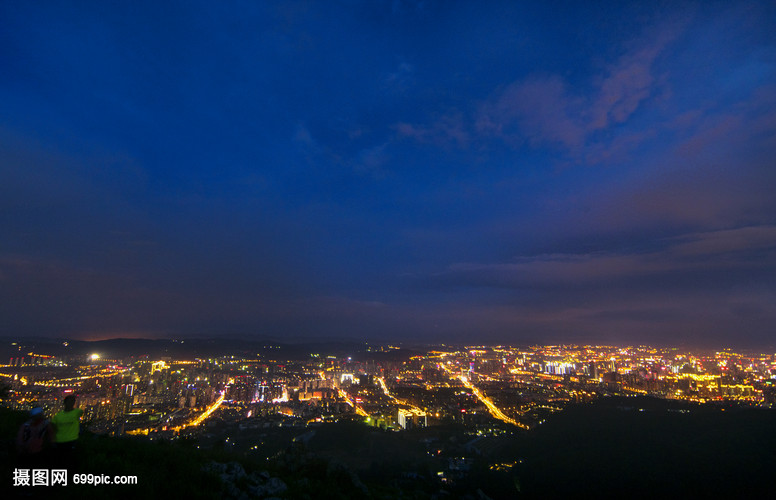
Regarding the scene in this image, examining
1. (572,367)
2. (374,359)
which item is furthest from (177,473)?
(374,359)

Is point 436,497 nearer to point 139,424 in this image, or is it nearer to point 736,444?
point 139,424

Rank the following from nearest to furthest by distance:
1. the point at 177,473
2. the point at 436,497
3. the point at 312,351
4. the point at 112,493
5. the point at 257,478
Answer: the point at 112,493 < the point at 177,473 < the point at 257,478 < the point at 436,497 < the point at 312,351

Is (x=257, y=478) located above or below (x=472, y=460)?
above

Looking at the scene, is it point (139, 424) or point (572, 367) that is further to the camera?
point (572, 367)

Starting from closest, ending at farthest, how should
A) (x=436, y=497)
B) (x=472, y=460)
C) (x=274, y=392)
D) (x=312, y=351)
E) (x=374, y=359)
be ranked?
1. (x=436, y=497)
2. (x=472, y=460)
3. (x=274, y=392)
4. (x=374, y=359)
5. (x=312, y=351)

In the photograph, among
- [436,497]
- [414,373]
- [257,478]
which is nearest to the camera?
[257,478]

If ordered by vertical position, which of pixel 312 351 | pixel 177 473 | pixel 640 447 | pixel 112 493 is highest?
pixel 112 493

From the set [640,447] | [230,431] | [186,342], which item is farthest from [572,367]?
[186,342]

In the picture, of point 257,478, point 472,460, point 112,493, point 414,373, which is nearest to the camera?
point 112,493

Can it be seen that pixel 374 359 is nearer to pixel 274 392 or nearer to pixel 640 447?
pixel 274 392
